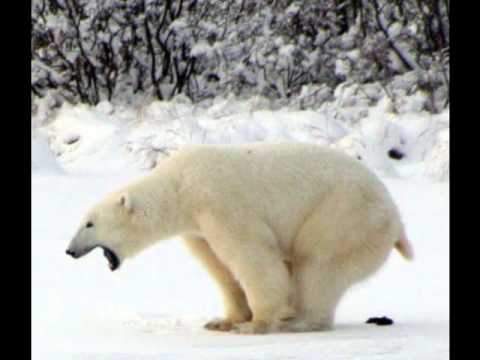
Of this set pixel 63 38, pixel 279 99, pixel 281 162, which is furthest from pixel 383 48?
pixel 281 162

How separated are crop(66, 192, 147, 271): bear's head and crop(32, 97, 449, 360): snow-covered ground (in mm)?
418

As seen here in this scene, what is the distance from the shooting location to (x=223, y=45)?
1819 cm

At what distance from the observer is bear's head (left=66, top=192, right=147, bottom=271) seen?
587cm

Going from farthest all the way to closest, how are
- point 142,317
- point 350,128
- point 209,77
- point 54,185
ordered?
point 209,77
point 350,128
point 54,185
point 142,317

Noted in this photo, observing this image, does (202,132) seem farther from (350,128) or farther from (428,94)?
(428,94)

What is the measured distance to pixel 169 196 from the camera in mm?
5863

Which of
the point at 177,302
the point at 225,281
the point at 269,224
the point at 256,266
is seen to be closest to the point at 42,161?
the point at 177,302

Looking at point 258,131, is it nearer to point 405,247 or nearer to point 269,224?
point 405,247

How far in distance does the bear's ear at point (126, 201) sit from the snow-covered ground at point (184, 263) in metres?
0.65

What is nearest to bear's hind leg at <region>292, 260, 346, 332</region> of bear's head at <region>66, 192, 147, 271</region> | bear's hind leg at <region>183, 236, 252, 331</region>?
bear's hind leg at <region>183, 236, 252, 331</region>

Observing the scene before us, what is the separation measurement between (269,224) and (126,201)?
78 cm

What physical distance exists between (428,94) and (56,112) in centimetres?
537

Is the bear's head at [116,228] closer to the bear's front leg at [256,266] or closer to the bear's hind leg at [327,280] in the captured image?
the bear's front leg at [256,266]

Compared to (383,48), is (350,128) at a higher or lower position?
lower
